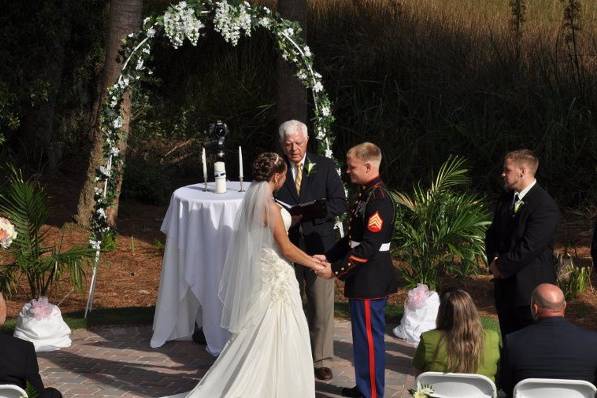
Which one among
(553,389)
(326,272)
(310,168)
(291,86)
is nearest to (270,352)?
(326,272)

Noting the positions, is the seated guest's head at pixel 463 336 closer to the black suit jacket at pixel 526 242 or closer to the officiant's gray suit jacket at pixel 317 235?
the black suit jacket at pixel 526 242

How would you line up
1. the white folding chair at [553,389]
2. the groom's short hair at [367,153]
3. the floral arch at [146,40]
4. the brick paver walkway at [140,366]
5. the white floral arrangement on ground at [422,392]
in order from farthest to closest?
the floral arch at [146,40]
the brick paver walkway at [140,366]
the groom's short hair at [367,153]
the white folding chair at [553,389]
the white floral arrangement on ground at [422,392]

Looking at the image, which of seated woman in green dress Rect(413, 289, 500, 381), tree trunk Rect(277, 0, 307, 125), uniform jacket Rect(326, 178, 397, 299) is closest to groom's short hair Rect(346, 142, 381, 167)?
uniform jacket Rect(326, 178, 397, 299)

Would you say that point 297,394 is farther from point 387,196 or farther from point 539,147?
point 539,147

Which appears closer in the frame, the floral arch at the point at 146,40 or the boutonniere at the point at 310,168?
the boutonniere at the point at 310,168

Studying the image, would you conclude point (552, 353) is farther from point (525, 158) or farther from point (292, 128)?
point (292, 128)

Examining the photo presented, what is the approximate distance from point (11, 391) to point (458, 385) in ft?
7.42

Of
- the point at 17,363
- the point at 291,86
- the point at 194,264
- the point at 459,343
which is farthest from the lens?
the point at 291,86

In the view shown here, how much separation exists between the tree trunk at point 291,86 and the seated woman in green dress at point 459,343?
769 cm

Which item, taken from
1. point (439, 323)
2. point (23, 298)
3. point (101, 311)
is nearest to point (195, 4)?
point (101, 311)

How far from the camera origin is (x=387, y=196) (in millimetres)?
7273

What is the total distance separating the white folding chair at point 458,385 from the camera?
5.90 meters

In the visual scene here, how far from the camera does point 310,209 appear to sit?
8.08 metres

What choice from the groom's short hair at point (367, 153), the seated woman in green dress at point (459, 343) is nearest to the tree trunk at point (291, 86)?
the groom's short hair at point (367, 153)
